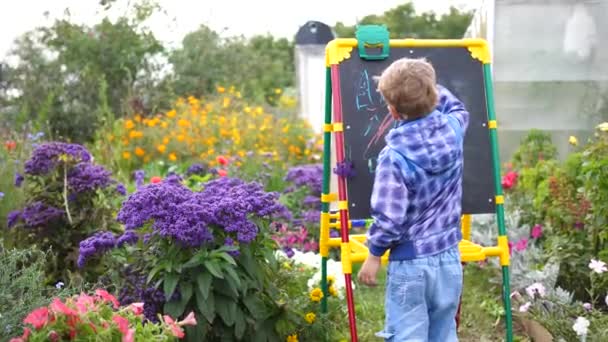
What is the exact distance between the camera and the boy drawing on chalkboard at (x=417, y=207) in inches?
121

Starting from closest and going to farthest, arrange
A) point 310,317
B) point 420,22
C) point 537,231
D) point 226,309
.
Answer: point 226,309 < point 310,317 < point 537,231 < point 420,22

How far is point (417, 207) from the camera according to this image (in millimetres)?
3131

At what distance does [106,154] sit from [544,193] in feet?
14.5

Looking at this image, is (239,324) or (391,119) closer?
(239,324)

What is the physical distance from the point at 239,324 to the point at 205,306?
20 centimetres

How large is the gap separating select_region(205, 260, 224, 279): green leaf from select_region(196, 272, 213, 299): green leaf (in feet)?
0.13

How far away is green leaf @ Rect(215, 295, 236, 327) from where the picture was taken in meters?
3.38

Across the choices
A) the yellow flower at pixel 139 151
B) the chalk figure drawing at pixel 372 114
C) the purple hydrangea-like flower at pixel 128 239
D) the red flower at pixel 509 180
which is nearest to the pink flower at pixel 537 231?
the red flower at pixel 509 180

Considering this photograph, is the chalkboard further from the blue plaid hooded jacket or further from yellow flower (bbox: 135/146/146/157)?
yellow flower (bbox: 135/146/146/157)

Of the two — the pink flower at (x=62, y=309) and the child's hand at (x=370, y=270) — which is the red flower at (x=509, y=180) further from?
the pink flower at (x=62, y=309)

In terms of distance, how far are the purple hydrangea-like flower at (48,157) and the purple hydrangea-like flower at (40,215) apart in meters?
0.20

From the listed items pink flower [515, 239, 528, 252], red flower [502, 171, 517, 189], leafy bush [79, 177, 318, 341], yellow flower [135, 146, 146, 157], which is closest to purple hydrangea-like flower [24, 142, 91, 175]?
leafy bush [79, 177, 318, 341]

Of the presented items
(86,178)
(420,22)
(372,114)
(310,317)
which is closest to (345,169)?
(372,114)

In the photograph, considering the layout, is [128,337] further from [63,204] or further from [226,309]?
[63,204]
